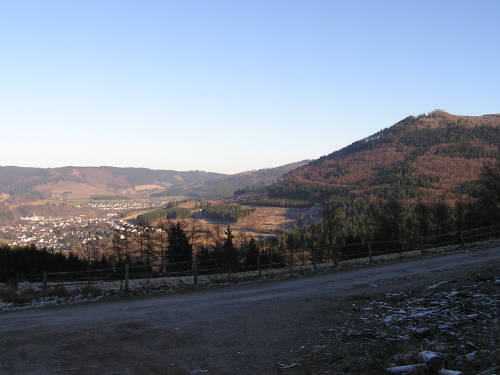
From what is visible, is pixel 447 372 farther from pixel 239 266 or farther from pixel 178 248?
pixel 178 248

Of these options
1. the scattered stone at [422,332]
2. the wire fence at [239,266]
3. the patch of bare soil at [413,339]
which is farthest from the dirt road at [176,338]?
the wire fence at [239,266]

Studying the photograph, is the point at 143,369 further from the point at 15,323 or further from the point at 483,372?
the point at 15,323

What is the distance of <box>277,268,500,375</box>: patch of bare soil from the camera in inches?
232

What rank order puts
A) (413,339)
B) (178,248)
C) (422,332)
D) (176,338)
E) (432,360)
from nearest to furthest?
(432,360) < (413,339) < (422,332) < (176,338) < (178,248)

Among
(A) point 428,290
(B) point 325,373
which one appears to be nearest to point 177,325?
(B) point 325,373

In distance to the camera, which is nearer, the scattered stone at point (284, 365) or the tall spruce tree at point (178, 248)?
the scattered stone at point (284, 365)

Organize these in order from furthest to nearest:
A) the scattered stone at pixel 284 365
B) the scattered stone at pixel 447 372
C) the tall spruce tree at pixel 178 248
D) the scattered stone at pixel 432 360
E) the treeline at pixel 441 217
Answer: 1. the treeline at pixel 441 217
2. the tall spruce tree at pixel 178 248
3. the scattered stone at pixel 284 365
4. the scattered stone at pixel 432 360
5. the scattered stone at pixel 447 372

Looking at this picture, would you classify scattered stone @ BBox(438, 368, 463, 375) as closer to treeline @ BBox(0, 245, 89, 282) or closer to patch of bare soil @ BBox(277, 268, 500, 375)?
patch of bare soil @ BBox(277, 268, 500, 375)

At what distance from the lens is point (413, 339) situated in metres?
7.13

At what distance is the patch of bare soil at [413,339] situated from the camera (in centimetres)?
589

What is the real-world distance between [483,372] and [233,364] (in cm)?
389

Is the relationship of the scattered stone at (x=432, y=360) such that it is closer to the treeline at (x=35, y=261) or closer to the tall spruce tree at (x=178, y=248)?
the tall spruce tree at (x=178, y=248)

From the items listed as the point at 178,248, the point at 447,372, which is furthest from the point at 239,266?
the point at 447,372

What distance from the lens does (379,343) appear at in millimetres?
7094
